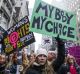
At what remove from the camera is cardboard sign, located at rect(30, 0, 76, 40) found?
720 cm

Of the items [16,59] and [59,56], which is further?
[16,59]

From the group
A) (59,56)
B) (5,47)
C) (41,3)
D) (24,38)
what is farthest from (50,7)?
(5,47)

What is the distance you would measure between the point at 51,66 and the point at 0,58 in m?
1.82

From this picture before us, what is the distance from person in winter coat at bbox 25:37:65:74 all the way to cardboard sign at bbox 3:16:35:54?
2644 mm

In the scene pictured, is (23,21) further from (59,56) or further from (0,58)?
(59,56)

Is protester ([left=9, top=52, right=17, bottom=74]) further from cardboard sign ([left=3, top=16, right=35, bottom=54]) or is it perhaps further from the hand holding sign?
the hand holding sign

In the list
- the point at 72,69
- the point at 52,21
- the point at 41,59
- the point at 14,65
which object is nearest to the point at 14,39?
the point at 14,65

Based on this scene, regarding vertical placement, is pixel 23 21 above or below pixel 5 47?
above

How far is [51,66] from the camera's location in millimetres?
6621

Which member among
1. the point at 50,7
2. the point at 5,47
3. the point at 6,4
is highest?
the point at 6,4

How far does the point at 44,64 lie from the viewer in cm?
638

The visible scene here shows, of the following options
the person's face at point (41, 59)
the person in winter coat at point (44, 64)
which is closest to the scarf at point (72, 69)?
the person in winter coat at point (44, 64)

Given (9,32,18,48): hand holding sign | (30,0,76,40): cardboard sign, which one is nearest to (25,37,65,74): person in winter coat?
(30,0,76,40): cardboard sign

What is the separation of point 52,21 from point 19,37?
2.14m
